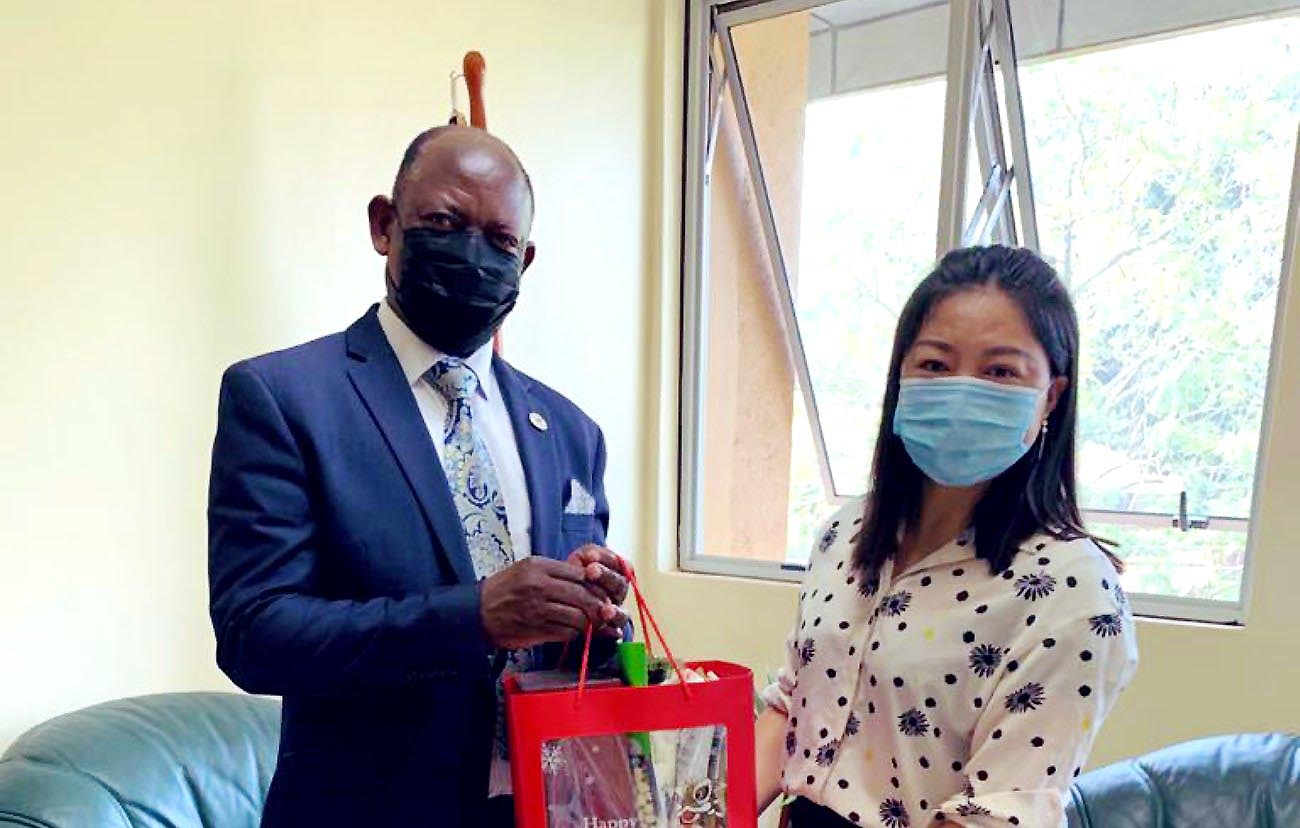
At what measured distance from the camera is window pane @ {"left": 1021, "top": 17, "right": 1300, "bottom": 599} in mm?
2449

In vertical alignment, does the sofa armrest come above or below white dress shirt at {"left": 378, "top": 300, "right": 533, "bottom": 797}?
below

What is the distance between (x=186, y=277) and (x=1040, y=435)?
155 cm

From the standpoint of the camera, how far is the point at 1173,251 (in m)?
2.59

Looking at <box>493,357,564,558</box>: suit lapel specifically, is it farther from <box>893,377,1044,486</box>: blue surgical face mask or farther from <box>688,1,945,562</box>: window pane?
<box>688,1,945,562</box>: window pane

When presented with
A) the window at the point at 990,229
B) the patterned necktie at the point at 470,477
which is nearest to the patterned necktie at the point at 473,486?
the patterned necktie at the point at 470,477

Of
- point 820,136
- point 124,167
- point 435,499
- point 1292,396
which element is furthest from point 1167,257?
point 124,167

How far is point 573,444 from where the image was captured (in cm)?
122

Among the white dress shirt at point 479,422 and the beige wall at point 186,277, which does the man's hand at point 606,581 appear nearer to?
the white dress shirt at point 479,422

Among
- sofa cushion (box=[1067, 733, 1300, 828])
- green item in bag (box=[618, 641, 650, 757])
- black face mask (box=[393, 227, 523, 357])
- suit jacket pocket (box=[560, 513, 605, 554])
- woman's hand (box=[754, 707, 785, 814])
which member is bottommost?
sofa cushion (box=[1067, 733, 1300, 828])

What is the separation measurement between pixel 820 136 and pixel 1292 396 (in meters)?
1.57

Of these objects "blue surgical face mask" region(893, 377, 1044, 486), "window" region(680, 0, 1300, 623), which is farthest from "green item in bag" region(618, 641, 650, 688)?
"window" region(680, 0, 1300, 623)

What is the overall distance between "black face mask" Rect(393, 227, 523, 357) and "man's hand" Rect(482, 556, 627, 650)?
1.09ft

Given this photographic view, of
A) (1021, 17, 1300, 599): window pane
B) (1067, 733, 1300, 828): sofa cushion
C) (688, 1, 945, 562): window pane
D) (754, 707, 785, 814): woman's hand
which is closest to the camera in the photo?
(754, 707, 785, 814): woman's hand

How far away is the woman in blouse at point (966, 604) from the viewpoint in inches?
→ 40.6
